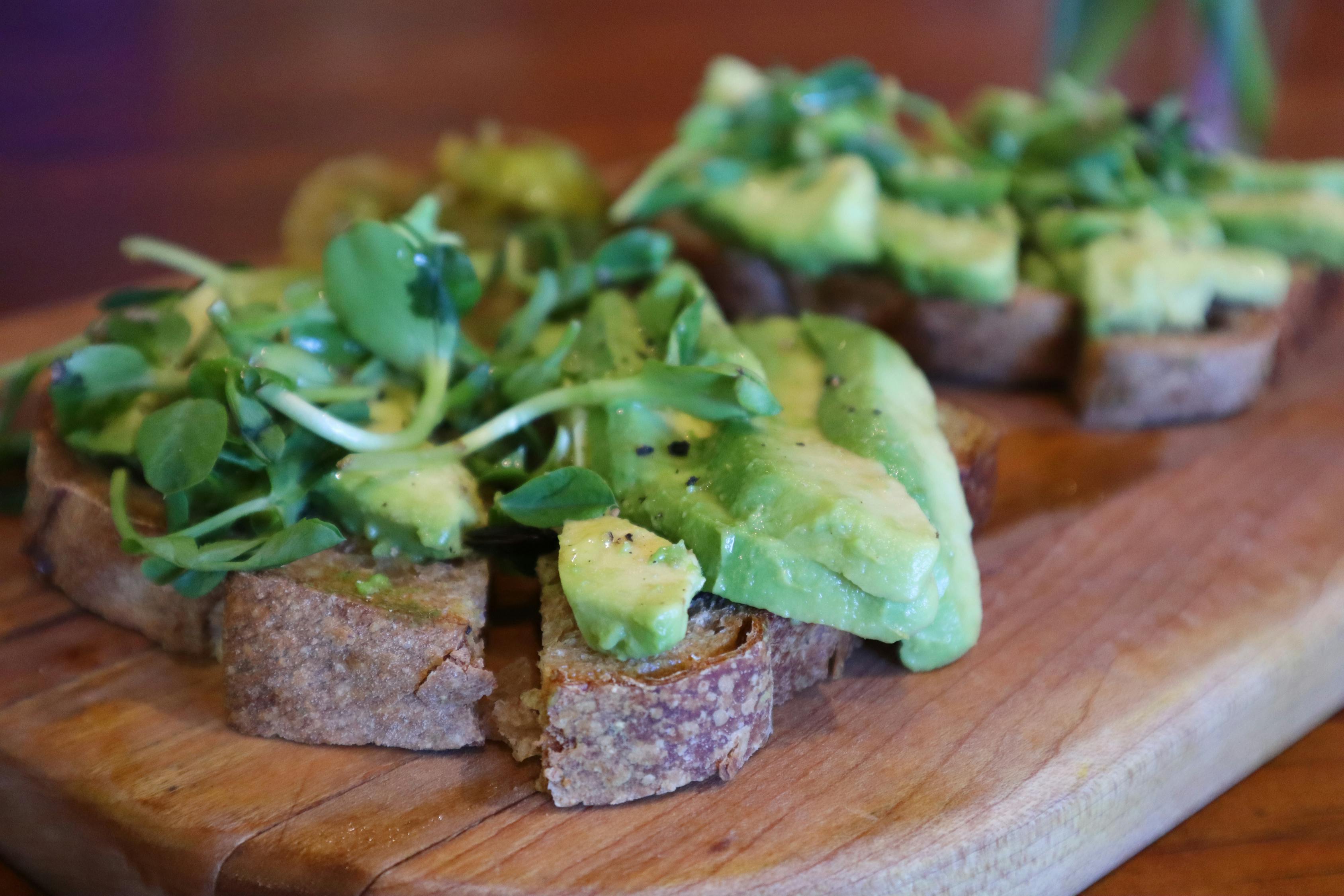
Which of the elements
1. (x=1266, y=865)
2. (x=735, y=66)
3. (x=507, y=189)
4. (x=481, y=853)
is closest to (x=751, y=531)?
(x=481, y=853)

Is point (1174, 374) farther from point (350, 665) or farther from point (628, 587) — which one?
point (350, 665)

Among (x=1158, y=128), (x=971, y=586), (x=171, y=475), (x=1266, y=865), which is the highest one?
(x=1158, y=128)

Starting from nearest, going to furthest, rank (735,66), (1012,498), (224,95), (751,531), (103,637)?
(751,531) < (103,637) < (1012,498) < (735,66) < (224,95)

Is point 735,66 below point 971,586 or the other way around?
the other way around

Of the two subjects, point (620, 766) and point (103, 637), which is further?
point (103, 637)

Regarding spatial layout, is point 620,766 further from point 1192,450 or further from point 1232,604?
point 1192,450

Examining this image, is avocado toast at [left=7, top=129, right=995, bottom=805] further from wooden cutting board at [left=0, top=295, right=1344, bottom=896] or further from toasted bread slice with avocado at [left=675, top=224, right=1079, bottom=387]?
toasted bread slice with avocado at [left=675, top=224, right=1079, bottom=387]

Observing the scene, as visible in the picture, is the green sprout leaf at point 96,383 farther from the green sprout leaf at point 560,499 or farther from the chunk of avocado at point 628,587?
the chunk of avocado at point 628,587

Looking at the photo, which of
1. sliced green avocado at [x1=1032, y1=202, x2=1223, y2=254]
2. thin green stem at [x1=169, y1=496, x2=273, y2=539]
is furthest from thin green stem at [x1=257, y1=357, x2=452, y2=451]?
sliced green avocado at [x1=1032, y1=202, x2=1223, y2=254]
